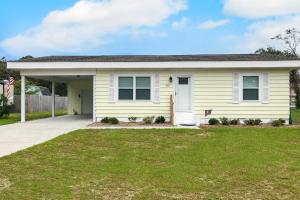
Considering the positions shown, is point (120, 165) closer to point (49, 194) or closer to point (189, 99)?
point (49, 194)

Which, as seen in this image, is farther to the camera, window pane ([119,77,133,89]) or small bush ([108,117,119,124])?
window pane ([119,77,133,89])

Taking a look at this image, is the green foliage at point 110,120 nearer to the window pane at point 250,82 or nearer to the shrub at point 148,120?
the shrub at point 148,120

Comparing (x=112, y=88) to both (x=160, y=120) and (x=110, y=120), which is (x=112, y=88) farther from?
(x=160, y=120)

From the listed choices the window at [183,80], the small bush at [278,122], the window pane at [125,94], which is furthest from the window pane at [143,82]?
the small bush at [278,122]

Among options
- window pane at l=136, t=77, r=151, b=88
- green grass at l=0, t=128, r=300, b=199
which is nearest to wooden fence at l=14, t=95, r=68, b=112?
window pane at l=136, t=77, r=151, b=88

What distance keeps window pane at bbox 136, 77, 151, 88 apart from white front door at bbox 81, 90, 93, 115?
9161 mm

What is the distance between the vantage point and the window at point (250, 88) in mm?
19656

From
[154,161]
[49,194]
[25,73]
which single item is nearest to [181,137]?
[154,161]

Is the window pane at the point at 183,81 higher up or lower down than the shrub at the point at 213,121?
higher up

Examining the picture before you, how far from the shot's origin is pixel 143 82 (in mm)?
20234

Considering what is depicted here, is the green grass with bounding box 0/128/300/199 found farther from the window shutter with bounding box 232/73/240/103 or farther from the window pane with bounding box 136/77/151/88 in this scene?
the window pane with bounding box 136/77/151/88

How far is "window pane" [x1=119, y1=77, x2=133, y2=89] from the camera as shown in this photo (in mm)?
20281

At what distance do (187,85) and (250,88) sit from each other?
2720 mm

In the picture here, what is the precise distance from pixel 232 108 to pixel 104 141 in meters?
8.52
